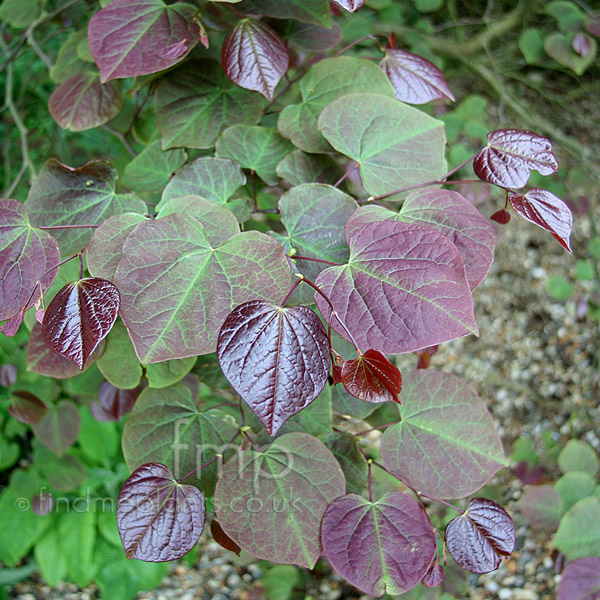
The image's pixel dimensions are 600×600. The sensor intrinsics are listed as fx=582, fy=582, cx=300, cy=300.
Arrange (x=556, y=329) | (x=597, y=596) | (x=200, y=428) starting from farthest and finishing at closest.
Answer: (x=556, y=329) < (x=597, y=596) < (x=200, y=428)

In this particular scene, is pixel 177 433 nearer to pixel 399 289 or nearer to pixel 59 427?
pixel 399 289

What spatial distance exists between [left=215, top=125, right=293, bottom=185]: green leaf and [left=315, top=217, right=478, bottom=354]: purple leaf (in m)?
0.23

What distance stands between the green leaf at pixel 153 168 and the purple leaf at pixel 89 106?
0.08m

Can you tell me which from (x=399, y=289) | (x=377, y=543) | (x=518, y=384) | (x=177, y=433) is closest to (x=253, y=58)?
(x=399, y=289)

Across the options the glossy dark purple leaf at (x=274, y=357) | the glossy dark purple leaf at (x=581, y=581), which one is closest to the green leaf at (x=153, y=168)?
the glossy dark purple leaf at (x=274, y=357)

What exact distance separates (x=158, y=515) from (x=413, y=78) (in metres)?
0.61

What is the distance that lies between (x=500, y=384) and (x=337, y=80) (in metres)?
1.68

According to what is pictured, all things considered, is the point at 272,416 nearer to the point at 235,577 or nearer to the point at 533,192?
the point at 533,192

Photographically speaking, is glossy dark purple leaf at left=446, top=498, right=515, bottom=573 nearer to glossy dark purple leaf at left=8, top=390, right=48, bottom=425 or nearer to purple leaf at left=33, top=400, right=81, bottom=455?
glossy dark purple leaf at left=8, top=390, right=48, bottom=425

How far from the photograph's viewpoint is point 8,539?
1.64m

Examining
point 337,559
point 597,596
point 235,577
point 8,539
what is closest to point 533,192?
point 337,559

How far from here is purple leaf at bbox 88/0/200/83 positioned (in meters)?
0.65

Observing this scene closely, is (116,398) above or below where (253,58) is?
below

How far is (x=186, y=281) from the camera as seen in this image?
547 mm
